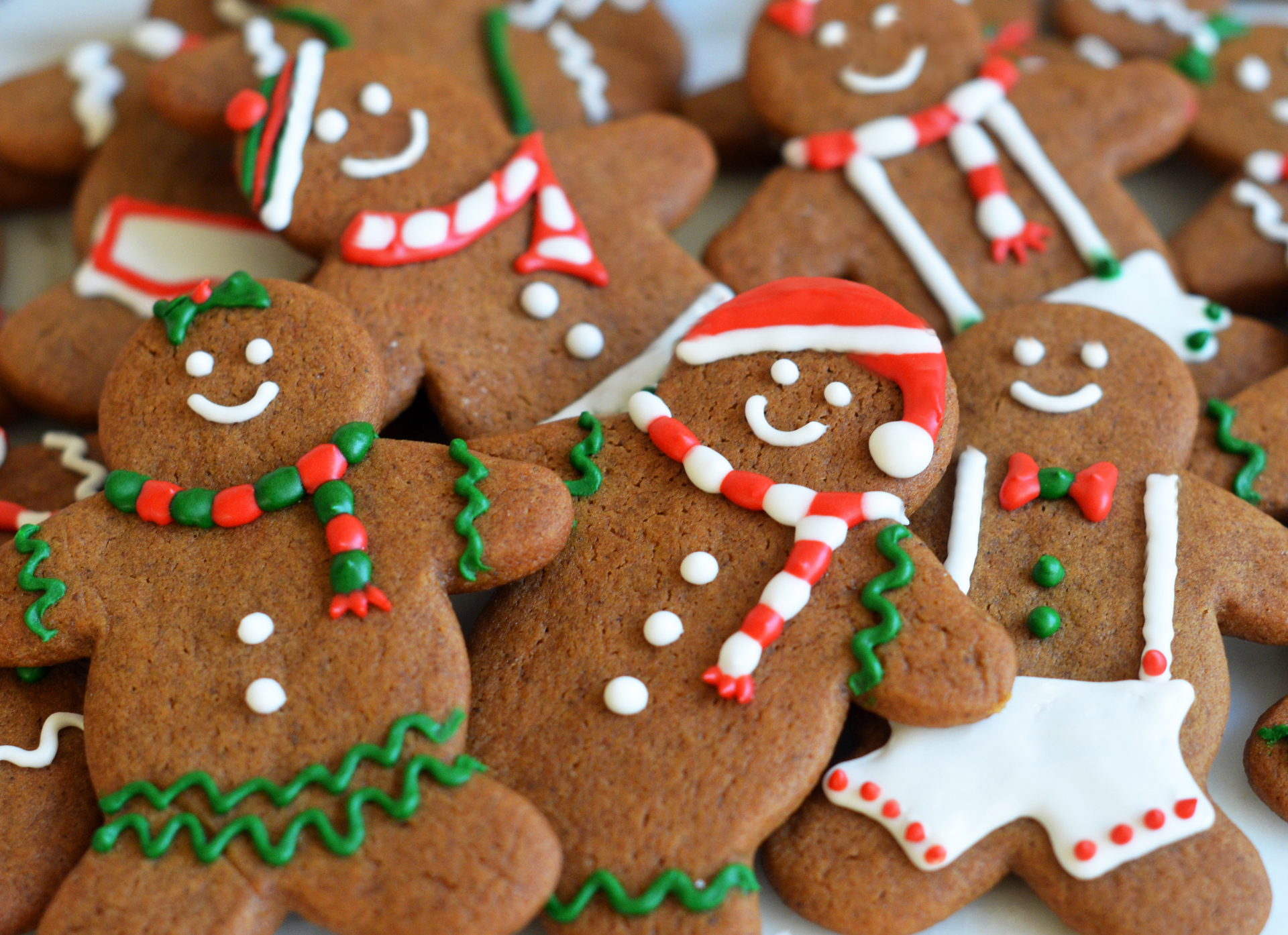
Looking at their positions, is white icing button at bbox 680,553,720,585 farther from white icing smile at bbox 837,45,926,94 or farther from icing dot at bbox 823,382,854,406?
white icing smile at bbox 837,45,926,94

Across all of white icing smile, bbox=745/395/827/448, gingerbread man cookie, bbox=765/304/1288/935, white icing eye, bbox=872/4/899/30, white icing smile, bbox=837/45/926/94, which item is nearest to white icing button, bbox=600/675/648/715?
gingerbread man cookie, bbox=765/304/1288/935

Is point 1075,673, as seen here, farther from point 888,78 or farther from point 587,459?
point 888,78

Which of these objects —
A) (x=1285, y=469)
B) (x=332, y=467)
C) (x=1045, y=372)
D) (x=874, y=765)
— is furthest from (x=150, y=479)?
(x=1285, y=469)

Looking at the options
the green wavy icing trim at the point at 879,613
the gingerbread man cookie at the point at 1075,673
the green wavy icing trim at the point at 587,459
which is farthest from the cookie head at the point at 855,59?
the green wavy icing trim at the point at 879,613

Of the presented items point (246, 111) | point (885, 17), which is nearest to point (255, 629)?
point (246, 111)

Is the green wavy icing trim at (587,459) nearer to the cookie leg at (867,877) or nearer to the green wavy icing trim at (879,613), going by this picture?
the green wavy icing trim at (879,613)

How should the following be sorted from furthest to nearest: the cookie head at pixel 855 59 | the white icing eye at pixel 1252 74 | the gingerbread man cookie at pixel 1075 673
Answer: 1. the white icing eye at pixel 1252 74
2. the cookie head at pixel 855 59
3. the gingerbread man cookie at pixel 1075 673

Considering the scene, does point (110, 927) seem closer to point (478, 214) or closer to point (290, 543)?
point (290, 543)
